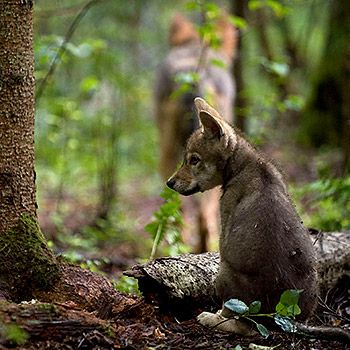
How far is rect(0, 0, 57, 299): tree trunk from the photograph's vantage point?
14.3ft

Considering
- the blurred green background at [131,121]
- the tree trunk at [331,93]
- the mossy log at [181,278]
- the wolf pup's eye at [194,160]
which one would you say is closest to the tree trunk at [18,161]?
the mossy log at [181,278]

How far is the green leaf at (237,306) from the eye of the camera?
398cm

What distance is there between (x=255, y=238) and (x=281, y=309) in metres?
0.48

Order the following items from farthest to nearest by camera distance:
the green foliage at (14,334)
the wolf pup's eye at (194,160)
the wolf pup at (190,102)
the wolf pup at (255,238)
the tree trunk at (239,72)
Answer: the tree trunk at (239,72), the wolf pup at (190,102), the wolf pup's eye at (194,160), the wolf pup at (255,238), the green foliage at (14,334)

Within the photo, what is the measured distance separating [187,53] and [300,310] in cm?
827

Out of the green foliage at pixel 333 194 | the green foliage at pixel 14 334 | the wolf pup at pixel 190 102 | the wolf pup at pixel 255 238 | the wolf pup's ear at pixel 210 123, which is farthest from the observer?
the wolf pup at pixel 190 102

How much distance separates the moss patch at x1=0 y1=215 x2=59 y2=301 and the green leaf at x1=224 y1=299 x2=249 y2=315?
126cm

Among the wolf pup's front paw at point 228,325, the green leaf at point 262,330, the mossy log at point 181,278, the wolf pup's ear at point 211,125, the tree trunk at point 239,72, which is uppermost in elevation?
the tree trunk at point 239,72

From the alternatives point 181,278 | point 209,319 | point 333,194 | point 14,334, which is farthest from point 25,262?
point 333,194

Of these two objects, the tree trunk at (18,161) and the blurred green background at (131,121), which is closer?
the tree trunk at (18,161)

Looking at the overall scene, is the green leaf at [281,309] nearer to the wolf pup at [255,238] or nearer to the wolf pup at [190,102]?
the wolf pup at [255,238]

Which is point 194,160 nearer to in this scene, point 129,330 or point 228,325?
point 228,325

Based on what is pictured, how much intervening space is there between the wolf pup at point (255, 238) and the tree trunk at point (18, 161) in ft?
3.86

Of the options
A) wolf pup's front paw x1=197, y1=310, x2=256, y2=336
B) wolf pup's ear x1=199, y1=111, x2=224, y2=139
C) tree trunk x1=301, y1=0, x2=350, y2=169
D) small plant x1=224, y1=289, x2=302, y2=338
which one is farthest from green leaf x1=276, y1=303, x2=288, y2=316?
tree trunk x1=301, y1=0, x2=350, y2=169
